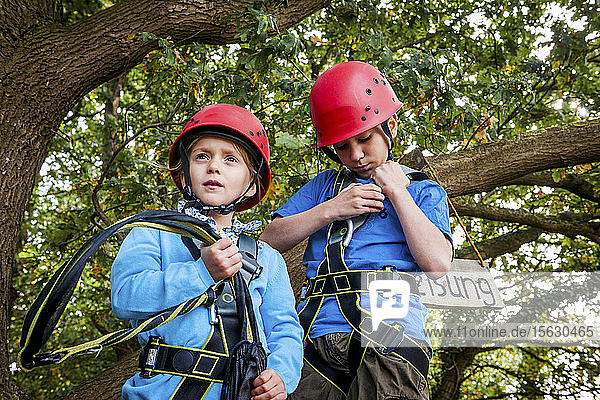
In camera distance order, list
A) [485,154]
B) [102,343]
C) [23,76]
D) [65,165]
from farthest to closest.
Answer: [65,165] → [485,154] → [23,76] → [102,343]

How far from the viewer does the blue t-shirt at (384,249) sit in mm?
2439

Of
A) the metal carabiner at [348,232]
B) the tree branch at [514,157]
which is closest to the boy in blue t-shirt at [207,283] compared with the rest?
the metal carabiner at [348,232]

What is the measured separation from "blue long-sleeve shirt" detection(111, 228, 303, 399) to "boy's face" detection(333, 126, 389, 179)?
2.12 feet

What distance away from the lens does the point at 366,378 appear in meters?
2.33

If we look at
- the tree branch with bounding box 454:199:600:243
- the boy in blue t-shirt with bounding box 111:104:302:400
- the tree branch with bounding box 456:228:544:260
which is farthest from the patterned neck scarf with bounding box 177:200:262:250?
the tree branch with bounding box 456:228:544:260

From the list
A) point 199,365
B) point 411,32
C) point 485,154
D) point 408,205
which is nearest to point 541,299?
point 411,32

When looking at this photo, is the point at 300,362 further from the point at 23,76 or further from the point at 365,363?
the point at 23,76

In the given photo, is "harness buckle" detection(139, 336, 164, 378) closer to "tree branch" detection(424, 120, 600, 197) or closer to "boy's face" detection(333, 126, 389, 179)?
"boy's face" detection(333, 126, 389, 179)

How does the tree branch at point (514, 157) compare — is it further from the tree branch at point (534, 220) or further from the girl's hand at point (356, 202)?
the girl's hand at point (356, 202)

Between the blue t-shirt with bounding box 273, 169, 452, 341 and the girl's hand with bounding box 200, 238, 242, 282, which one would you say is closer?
the girl's hand with bounding box 200, 238, 242, 282

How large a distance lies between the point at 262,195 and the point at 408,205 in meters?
0.63

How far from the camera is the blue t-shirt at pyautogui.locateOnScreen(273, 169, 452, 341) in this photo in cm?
244

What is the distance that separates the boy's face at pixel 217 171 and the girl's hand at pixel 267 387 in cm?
67

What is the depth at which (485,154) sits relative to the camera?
15.0 ft
